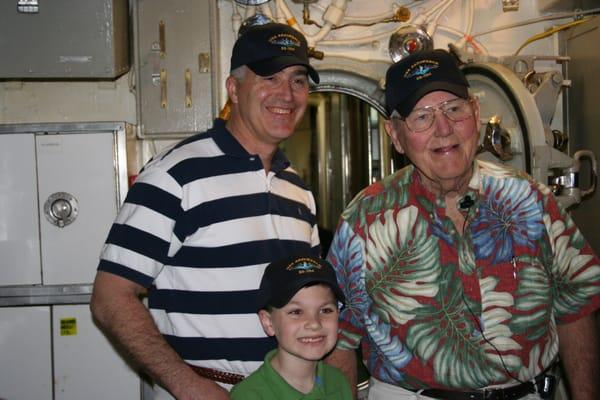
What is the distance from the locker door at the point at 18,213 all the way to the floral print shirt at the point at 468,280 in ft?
7.09

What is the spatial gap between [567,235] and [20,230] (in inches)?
115

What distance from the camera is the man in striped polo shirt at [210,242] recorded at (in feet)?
6.44

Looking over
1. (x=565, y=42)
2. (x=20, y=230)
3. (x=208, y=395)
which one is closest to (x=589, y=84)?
(x=565, y=42)

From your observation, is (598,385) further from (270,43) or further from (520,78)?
(520,78)

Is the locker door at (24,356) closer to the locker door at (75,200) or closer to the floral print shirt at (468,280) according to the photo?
the locker door at (75,200)

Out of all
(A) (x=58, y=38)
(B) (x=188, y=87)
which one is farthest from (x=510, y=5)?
(A) (x=58, y=38)

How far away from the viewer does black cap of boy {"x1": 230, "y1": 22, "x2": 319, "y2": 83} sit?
231 centimetres

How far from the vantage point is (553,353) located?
214cm

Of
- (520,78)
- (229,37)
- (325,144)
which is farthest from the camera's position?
(325,144)

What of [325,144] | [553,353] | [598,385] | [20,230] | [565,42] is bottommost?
[598,385]

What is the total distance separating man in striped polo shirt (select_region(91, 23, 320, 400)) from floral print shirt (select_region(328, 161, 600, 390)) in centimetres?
33

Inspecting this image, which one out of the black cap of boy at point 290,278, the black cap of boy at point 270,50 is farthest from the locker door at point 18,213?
the black cap of boy at point 290,278

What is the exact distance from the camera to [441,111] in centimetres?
210

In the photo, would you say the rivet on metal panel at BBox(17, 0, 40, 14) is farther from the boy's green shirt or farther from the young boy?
the boy's green shirt
